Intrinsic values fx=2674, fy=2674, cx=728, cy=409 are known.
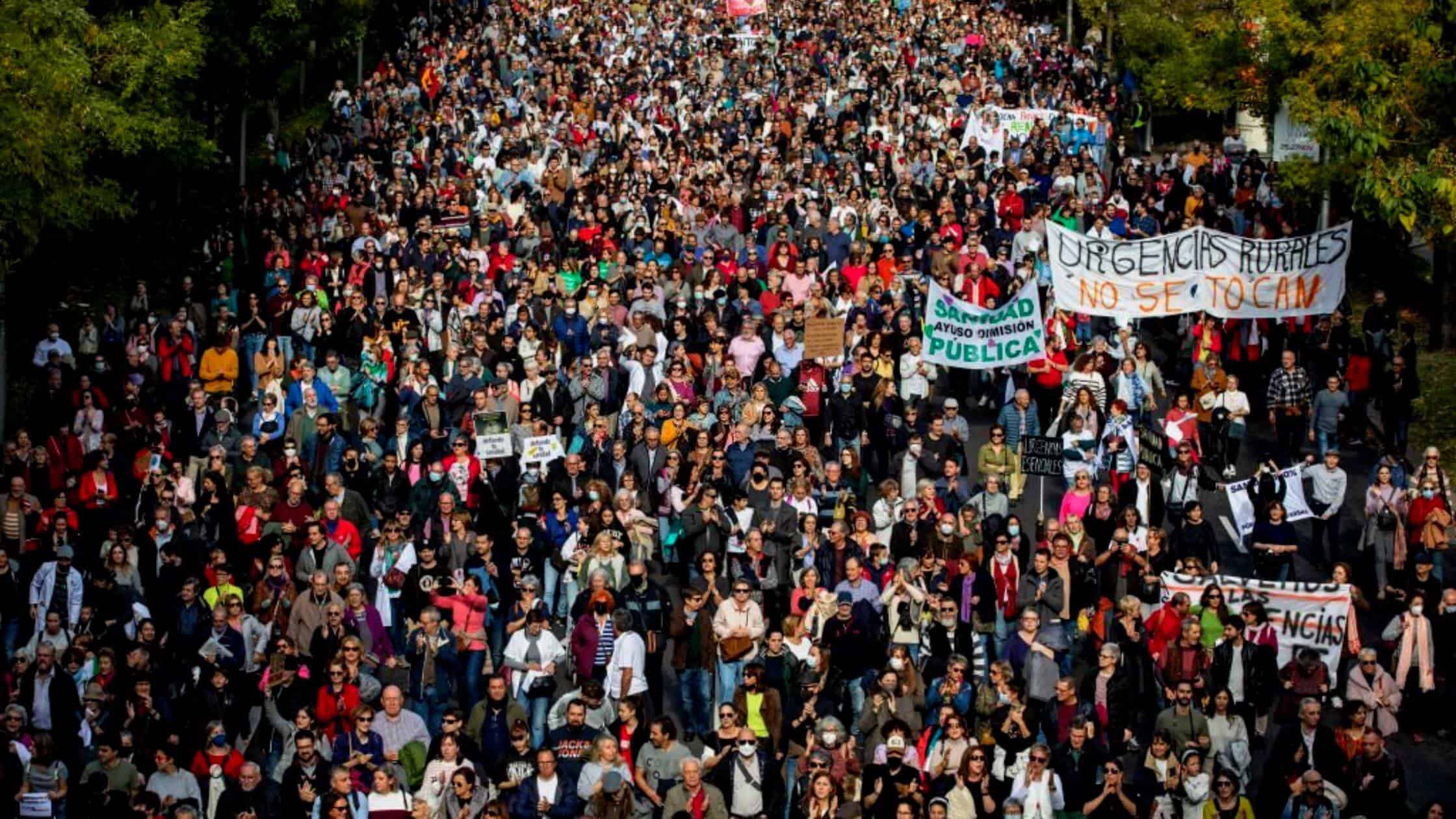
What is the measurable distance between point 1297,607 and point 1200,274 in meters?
7.65

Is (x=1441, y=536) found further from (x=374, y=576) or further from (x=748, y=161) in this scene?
(x=748, y=161)

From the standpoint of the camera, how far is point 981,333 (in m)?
26.8

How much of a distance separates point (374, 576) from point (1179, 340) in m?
11.7

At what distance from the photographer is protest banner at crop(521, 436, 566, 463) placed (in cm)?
2420

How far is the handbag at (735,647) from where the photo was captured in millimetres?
20188

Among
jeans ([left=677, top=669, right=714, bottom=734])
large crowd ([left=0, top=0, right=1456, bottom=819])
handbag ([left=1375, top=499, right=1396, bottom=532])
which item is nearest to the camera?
large crowd ([left=0, top=0, right=1456, bottom=819])

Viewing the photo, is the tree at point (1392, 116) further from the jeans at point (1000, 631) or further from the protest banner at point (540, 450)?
the protest banner at point (540, 450)

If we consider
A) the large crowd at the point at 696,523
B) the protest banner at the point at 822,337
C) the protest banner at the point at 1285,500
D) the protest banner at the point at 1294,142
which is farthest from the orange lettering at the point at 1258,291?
the protest banner at the point at 1294,142

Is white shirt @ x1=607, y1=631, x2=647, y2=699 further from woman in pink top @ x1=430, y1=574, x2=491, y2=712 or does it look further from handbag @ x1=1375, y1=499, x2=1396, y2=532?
handbag @ x1=1375, y1=499, x2=1396, y2=532

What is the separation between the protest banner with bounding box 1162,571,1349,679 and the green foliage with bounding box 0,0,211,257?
42.5 ft

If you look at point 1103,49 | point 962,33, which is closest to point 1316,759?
point 962,33

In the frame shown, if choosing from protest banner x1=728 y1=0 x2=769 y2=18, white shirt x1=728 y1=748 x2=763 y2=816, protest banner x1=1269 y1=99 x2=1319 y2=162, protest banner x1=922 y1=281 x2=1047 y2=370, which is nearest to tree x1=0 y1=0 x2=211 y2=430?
protest banner x1=922 y1=281 x2=1047 y2=370

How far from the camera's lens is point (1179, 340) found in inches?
1180

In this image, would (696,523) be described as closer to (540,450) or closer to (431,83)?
(540,450)
